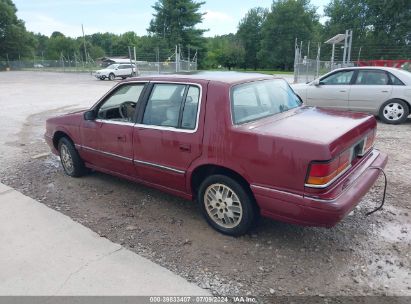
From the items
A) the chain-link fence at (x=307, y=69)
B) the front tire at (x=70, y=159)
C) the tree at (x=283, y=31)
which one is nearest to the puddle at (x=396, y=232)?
the front tire at (x=70, y=159)

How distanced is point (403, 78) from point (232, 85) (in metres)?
6.89

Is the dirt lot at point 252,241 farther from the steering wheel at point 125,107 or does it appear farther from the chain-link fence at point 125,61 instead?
the chain-link fence at point 125,61

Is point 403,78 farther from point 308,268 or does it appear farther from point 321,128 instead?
point 308,268

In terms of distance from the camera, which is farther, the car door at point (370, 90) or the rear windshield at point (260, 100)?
the car door at point (370, 90)

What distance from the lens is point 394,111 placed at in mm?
8938

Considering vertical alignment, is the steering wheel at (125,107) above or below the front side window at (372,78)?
below

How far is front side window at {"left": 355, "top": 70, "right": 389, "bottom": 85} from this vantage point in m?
8.94

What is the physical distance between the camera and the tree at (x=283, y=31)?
223 ft

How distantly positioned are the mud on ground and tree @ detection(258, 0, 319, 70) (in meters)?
66.3

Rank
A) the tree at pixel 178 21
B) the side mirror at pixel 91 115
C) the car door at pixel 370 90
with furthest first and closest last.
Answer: the tree at pixel 178 21, the car door at pixel 370 90, the side mirror at pixel 91 115

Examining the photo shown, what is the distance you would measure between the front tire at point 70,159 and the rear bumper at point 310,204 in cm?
309

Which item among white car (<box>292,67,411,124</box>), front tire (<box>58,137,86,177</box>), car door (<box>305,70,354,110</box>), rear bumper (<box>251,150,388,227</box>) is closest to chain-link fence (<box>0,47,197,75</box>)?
car door (<box>305,70,354,110</box>)

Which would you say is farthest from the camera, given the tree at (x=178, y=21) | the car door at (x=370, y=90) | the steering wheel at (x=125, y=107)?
the tree at (x=178, y=21)

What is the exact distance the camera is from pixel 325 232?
373cm
